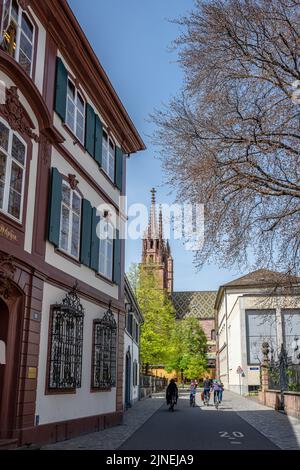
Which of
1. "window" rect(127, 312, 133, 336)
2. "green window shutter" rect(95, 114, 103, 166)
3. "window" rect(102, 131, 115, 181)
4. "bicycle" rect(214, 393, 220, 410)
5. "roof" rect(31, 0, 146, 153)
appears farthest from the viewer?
"window" rect(127, 312, 133, 336)

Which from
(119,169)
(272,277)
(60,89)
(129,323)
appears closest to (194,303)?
(129,323)

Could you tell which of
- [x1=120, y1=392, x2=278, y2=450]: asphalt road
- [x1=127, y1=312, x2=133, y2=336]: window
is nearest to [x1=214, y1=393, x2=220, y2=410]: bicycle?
[x1=127, y1=312, x2=133, y2=336]: window

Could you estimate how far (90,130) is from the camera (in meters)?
17.7

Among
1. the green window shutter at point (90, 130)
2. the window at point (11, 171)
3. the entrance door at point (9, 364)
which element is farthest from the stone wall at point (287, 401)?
the window at point (11, 171)

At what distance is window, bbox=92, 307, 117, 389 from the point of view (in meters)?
17.0

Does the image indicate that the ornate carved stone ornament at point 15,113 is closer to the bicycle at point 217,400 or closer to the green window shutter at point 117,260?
the green window shutter at point 117,260

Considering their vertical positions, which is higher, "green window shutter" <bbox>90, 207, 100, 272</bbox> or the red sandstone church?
the red sandstone church

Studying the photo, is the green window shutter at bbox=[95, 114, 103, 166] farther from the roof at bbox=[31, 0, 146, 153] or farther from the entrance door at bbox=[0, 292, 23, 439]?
the entrance door at bbox=[0, 292, 23, 439]

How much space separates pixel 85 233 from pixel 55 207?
8.88ft

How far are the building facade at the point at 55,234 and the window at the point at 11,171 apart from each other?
24 mm

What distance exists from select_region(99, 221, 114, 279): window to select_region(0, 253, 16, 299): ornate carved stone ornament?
267 inches

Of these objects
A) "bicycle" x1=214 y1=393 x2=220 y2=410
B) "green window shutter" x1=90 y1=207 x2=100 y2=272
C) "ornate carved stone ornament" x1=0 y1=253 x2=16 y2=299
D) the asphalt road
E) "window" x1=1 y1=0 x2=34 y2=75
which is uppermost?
"window" x1=1 y1=0 x2=34 y2=75

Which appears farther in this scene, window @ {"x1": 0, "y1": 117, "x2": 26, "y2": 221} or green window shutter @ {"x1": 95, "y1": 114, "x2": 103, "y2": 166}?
green window shutter @ {"x1": 95, "y1": 114, "x2": 103, "y2": 166}
